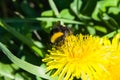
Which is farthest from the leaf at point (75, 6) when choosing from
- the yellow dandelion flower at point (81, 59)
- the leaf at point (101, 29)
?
the yellow dandelion flower at point (81, 59)

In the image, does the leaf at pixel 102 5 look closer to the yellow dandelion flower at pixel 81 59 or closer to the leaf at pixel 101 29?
the leaf at pixel 101 29

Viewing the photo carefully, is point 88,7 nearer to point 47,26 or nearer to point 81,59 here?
point 47,26

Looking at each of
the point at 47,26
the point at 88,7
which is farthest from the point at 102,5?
the point at 47,26

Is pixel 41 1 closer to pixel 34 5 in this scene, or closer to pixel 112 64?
pixel 34 5

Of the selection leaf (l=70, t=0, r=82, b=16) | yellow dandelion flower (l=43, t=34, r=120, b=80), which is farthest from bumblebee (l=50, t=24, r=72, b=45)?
leaf (l=70, t=0, r=82, b=16)

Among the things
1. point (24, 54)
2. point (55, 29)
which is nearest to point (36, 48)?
point (24, 54)
